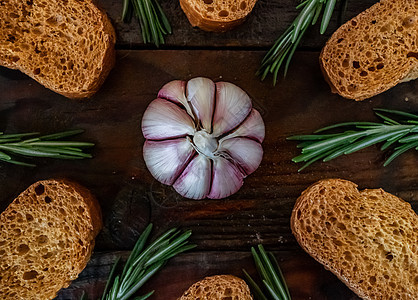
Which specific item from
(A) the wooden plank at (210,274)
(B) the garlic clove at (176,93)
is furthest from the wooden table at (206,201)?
(B) the garlic clove at (176,93)

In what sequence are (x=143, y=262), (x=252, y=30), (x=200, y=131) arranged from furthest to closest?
(x=252, y=30)
(x=143, y=262)
(x=200, y=131)

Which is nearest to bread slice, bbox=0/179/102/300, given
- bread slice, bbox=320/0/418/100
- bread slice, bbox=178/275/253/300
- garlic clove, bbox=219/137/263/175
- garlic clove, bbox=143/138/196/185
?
garlic clove, bbox=143/138/196/185

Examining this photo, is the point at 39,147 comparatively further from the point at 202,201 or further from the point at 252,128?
the point at 252,128

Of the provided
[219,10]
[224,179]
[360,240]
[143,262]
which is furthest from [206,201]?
[219,10]

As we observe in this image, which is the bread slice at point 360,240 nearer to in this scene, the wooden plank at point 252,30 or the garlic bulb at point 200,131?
the garlic bulb at point 200,131

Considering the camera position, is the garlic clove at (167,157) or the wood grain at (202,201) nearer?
the garlic clove at (167,157)

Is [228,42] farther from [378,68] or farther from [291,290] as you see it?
[291,290]
